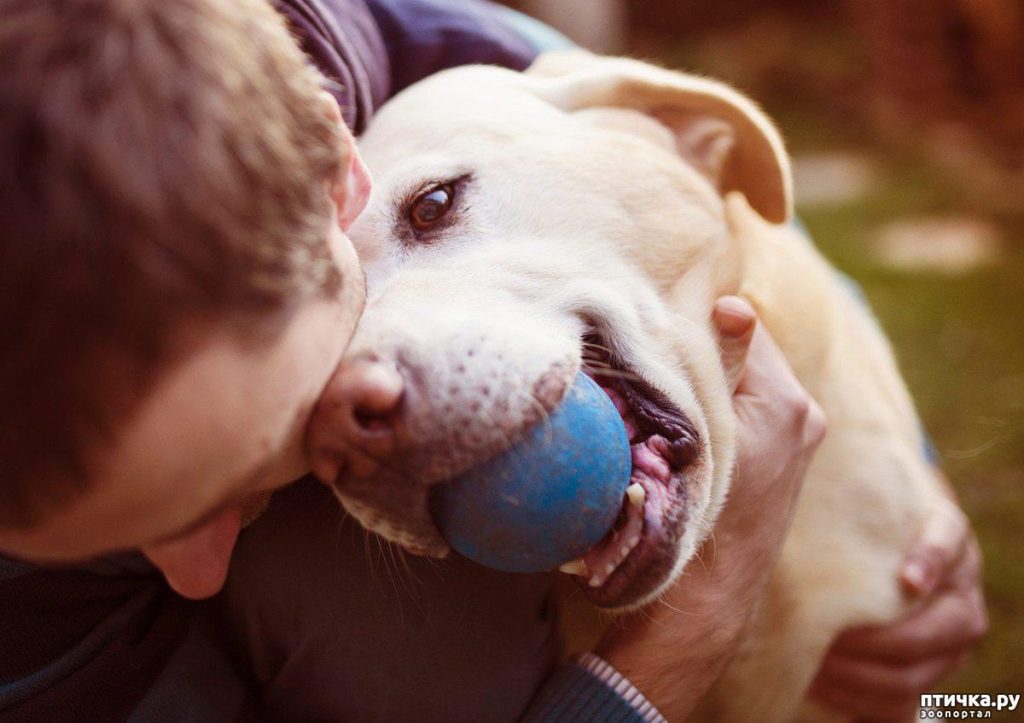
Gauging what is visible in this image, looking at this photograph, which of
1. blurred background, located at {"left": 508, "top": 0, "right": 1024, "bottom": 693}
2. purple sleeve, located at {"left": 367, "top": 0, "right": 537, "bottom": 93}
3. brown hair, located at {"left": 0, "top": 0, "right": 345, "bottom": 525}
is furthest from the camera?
blurred background, located at {"left": 508, "top": 0, "right": 1024, "bottom": 693}

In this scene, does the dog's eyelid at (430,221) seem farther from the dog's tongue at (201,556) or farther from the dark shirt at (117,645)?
the dog's tongue at (201,556)

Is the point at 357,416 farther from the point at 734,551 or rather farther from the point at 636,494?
the point at 734,551

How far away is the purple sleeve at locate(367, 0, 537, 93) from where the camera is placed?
5.81 ft

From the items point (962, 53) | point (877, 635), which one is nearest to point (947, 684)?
point (877, 635)

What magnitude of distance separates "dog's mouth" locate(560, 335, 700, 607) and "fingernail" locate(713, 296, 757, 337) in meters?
0.20

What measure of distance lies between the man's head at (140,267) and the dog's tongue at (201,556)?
18 cm

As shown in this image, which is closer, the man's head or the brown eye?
the man's head

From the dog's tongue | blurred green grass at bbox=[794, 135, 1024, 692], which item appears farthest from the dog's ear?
blurred green grass at bbox=[794, 135, 1024, 692]

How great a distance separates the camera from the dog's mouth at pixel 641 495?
124 centimetres

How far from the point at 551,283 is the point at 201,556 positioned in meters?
0.57

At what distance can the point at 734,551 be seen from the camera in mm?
1475

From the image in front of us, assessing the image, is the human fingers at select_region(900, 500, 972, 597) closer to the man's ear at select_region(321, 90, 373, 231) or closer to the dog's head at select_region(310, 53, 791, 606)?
the dog's head at select_region(310, 53, 791, 606)

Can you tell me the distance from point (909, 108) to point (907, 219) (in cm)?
79

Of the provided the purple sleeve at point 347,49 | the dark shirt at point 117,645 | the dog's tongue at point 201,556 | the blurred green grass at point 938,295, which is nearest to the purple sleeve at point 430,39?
the purple sleeve at point 347,49
